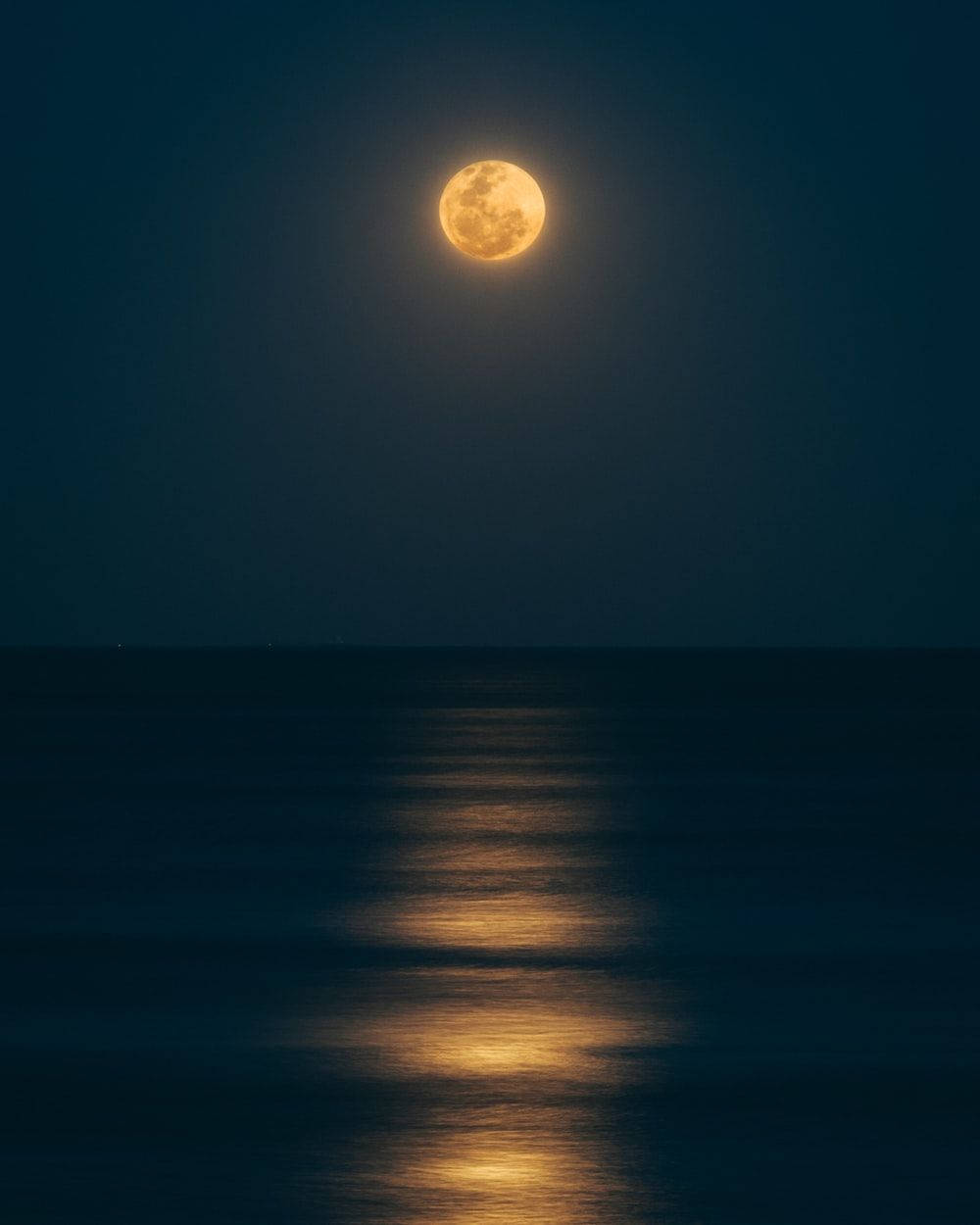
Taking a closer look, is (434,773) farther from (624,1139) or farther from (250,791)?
(624,1139)

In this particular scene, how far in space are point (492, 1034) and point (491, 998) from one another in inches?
20.0

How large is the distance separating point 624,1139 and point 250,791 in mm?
8992

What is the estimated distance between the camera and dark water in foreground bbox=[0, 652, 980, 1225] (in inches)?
169

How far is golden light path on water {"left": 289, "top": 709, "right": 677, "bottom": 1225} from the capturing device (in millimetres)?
4203

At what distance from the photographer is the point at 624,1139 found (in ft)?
15.0

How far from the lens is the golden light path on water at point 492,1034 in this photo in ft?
13.8

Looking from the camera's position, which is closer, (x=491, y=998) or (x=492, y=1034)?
(x=492, y=1034)

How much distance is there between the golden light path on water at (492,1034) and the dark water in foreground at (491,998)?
2cm

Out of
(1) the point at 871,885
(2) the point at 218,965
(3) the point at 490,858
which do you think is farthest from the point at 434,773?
(2) the point at 218,965

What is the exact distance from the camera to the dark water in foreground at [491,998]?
4293mm

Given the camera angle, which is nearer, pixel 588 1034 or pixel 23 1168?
pixel 23 1168

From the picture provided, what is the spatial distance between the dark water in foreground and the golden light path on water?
0.02 m

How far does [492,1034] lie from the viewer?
5.65m

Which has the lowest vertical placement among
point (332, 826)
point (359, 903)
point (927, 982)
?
point (927, 982)
